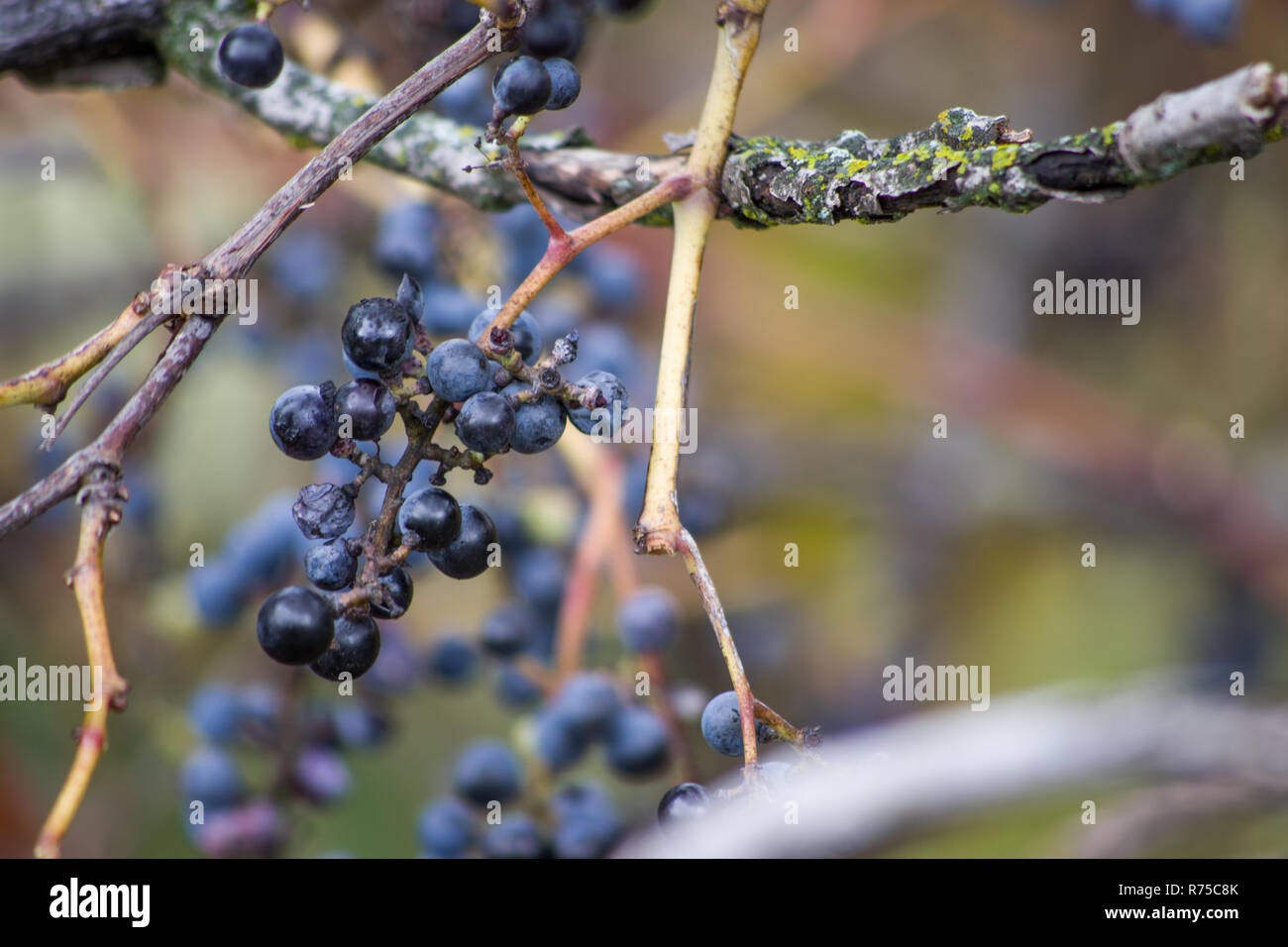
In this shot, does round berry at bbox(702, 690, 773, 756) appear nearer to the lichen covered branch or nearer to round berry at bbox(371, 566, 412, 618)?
round berry at bbox(371, 566, 412, 618)

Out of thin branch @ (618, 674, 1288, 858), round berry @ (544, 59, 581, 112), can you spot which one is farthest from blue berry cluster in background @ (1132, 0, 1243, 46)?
round berry @ (544, 59, 581, 112)

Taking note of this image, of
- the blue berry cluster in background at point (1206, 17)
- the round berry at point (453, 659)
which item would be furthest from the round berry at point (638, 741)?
the blue berry cluster in background at point (1206, 17)

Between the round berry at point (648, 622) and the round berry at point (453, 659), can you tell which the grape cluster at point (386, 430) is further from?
the round berry at point (453, 659)

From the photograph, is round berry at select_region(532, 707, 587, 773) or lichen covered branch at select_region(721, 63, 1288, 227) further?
round berry at select_region(532, 707, 587, 773)

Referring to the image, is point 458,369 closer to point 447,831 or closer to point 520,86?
point 520,86
